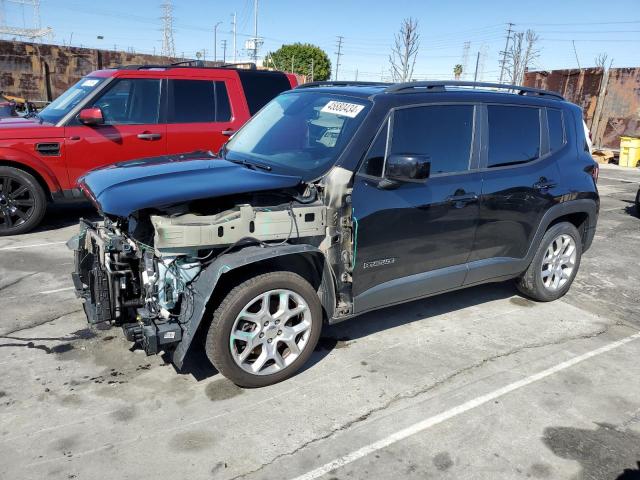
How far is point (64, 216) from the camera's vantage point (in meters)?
7.84

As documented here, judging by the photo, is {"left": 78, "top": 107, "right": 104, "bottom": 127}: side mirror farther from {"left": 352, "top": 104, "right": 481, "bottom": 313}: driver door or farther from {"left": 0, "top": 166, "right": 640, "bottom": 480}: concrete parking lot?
{"left": 352, "top": 104, "right": 481, "bottom": 313}: driver door

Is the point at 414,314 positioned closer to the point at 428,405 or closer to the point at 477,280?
the point at 477,280

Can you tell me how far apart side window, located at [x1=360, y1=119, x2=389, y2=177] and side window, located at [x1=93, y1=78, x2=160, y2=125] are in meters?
4.47

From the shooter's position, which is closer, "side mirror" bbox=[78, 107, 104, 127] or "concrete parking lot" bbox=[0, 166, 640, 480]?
"concrete parking lot" bbox=[0, 166, 640, 480]

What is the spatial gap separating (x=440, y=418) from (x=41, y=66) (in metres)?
20.2

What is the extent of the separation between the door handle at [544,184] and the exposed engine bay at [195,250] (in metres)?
2.06

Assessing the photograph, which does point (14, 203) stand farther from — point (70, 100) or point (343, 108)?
point (343, 108)

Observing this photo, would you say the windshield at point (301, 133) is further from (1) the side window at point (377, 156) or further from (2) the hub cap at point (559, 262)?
(2) the hub cap at point (559, 262)

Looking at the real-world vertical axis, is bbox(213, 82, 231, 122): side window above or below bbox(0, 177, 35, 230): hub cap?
above

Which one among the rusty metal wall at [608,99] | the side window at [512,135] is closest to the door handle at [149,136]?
the side window at [512,135]

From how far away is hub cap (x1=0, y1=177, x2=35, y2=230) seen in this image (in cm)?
657

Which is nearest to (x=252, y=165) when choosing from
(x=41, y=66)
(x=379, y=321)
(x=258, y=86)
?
(x=379, y=321)

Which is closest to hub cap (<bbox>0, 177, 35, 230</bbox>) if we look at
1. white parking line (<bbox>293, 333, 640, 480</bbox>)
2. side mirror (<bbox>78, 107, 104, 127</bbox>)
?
side mirror (<bbox>78, 107, 104, 127</bbox>)

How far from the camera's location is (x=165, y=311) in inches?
131
